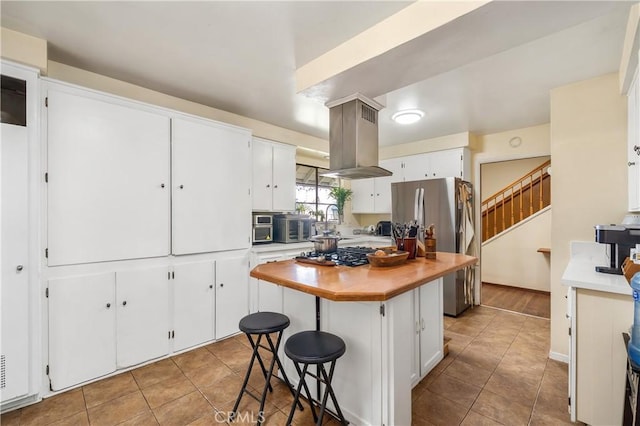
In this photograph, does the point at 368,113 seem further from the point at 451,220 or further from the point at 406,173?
the point at 406,173

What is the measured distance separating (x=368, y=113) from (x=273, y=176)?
161cm

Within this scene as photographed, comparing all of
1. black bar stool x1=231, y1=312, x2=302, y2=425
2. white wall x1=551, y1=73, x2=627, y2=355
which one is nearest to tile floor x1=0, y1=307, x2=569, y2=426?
black bar stool x1=231, y1=312, x2=302, y2=425

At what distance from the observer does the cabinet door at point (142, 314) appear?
2.30 metres

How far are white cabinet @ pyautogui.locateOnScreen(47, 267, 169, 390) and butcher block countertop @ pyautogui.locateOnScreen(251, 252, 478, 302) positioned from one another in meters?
1.25

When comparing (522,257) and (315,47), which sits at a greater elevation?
(315,47)

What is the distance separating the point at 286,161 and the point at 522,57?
8.79 ft

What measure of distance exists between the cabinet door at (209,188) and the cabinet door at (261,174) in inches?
9.1

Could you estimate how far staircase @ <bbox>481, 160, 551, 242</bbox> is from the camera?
212 inches

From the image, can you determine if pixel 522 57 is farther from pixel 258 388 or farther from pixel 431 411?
pixel 258 388

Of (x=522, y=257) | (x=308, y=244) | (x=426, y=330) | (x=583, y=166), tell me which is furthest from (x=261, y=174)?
(x=522, y=257)

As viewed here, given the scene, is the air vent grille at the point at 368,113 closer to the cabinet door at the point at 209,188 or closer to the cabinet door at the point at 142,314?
the cabinet door at the point at 209,188

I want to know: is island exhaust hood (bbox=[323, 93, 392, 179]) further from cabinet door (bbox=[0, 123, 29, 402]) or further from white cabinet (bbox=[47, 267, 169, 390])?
cabinet door (bbox=[0, 123, 29, 402])

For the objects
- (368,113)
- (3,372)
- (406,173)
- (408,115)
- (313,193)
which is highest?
(408,115)

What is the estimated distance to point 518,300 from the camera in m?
4.33
